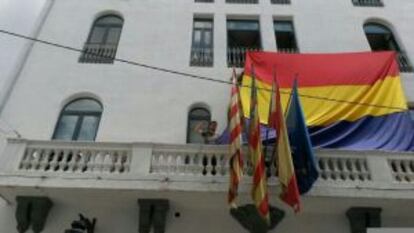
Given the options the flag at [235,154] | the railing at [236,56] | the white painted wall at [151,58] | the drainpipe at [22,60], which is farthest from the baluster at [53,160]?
the railing at [236,56]

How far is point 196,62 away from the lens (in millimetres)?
13469

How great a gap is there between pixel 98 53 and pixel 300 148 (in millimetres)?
6968

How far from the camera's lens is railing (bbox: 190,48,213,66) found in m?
13.4

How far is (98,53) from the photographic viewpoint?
13.6 metres

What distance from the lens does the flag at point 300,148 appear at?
9117 mm

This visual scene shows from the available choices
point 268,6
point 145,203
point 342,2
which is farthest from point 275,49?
point 145,203

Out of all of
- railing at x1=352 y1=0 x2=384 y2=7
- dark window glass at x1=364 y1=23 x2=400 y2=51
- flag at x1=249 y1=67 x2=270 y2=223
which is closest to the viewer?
flag at x1=249 y1=67 x2=270 y2=223

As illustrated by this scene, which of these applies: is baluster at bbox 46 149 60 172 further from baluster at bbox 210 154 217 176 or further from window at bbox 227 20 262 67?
window at bbox 227 20 262 67

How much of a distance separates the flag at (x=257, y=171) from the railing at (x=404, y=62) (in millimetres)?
6531

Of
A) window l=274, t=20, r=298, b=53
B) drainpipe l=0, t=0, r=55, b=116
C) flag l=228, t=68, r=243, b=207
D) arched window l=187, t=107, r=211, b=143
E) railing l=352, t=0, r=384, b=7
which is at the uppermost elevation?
railing l=352, t=0, r=384, b=7

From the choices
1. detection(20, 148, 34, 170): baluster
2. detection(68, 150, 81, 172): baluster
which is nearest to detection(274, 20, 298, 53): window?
detection(68, 150, 81, 172): baluster

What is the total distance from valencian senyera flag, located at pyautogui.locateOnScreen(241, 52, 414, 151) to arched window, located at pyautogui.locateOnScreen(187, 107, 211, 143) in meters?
1.18

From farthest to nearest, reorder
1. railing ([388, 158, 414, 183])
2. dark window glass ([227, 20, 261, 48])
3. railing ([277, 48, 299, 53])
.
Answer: dark window glass ([227, 20, 261, 48]), railing ([277, 48, 299, 53]), railing ([388, 158, 414, 183])

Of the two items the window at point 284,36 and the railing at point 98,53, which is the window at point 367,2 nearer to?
the window at point 284,36
